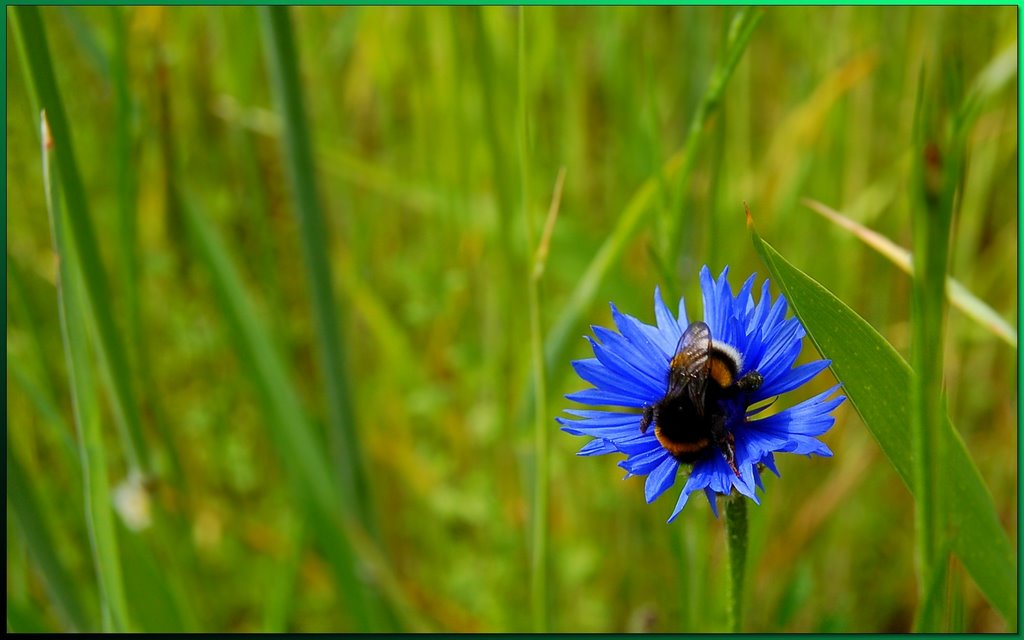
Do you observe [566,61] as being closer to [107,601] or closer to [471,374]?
[471,374]

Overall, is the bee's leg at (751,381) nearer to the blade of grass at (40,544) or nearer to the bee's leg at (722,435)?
the bee's leg at (722,435)

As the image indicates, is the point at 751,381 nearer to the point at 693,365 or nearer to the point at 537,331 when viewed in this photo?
the point at 693,365

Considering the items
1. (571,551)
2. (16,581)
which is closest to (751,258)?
(571,551)

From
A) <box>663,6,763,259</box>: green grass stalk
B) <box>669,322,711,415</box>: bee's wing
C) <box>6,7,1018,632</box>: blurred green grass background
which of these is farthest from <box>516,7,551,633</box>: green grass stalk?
<box>6,7,1018,632</box>: blurred green grass background

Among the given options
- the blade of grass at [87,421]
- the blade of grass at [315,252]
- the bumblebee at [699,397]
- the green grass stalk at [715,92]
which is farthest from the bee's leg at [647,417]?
the blade of grass at [315,252]

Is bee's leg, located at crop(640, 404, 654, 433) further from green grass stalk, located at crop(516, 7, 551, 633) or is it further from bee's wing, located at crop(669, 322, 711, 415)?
green grass stalk, located at crop(516, 7, 551, 633)

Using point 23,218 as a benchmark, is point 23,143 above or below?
above
